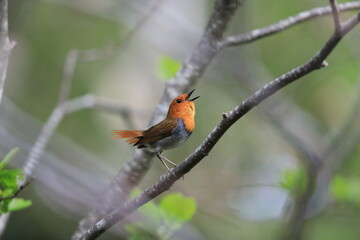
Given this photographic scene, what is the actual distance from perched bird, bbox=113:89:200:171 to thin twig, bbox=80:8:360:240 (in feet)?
2.14

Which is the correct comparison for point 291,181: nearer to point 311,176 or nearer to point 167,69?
point 311,176

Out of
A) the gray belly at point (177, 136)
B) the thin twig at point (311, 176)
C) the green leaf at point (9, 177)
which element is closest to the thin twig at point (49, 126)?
the green leaf at point (9, 177)

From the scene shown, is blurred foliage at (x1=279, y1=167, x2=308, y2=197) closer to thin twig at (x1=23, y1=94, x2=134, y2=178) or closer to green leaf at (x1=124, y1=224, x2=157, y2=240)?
green leaf at (x1=124, y1=224, x2=157, y2=240)

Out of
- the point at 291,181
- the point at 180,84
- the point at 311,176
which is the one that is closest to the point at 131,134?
the point at 180,84


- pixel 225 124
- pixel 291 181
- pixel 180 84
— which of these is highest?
pixel 180 84

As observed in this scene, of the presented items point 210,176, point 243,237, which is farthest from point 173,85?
point 243,237

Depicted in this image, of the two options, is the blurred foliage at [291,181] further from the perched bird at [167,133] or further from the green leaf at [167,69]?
the green leaf at [167,69]

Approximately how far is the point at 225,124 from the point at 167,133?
3.49 ft

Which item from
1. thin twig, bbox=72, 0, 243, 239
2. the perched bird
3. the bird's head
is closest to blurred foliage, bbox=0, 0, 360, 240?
thin twig, bbox=72, 0, 243, 239

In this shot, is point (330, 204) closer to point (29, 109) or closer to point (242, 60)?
point (242, 60)

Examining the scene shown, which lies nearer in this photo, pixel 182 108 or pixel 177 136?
pixel 177 136

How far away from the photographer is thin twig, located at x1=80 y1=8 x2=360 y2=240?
6.15ft

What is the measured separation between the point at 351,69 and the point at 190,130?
525 centimetres

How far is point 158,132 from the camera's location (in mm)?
3055
